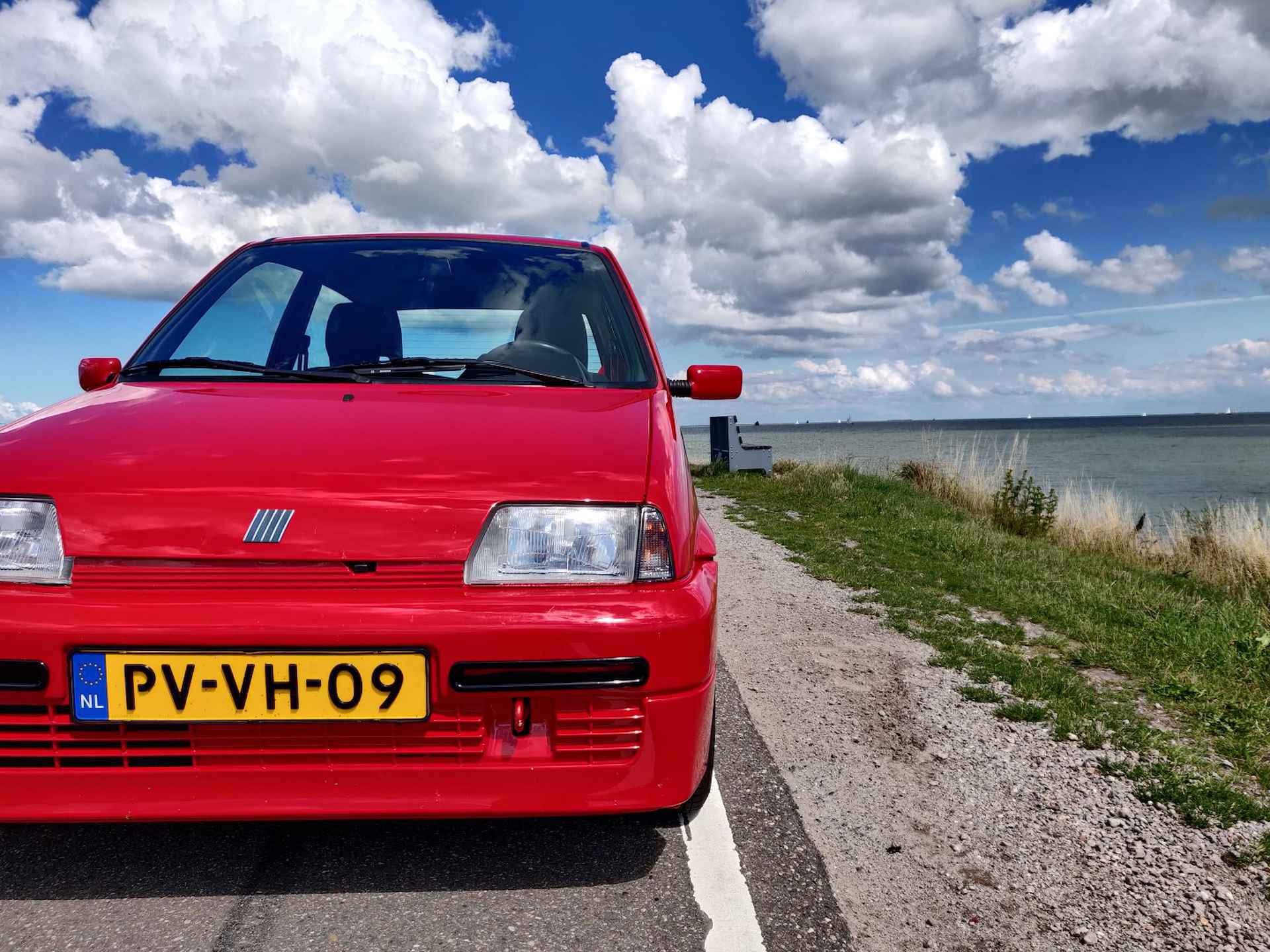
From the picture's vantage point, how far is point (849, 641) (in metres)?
4.15

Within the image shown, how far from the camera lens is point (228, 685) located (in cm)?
156

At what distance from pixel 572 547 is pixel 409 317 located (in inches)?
55.4

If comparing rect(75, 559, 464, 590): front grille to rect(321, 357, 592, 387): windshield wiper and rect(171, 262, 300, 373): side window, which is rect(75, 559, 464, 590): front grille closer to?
rect(321, 357, 592, 387): windshield wiper

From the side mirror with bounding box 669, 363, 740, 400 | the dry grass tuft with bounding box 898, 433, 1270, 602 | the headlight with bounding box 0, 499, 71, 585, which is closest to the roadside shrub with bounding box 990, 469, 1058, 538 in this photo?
the dry grass tuft with bounding box 898, 433, 1270, 602

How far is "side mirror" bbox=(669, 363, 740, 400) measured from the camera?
10.0 feet

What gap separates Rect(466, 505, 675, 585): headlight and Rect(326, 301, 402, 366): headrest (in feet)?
3.58

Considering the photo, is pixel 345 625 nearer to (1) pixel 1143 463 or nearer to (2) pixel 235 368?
(2) pixel 235 368

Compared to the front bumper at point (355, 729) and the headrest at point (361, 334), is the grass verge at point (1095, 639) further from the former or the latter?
the headrest at point (361, 334)

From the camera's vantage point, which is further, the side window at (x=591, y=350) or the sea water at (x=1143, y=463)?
the sea water at (x=1143, y=463)

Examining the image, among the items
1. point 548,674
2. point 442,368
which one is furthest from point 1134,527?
point 548,674

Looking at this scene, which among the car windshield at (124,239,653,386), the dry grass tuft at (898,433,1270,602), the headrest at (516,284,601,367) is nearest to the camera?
the car windshield at (124,239,653,386)

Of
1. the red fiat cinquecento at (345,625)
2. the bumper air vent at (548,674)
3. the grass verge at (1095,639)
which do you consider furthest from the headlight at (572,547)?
the grass verge at (1095,639)

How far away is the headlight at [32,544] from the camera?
5.35 feet

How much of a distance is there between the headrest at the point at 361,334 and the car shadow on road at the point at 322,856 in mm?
1350
